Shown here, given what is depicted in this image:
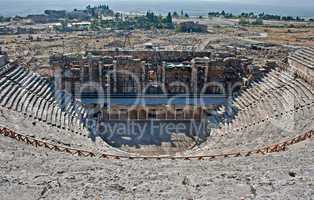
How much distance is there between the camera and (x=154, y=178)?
11789mm

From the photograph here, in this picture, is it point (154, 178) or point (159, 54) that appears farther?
point (159, 54)

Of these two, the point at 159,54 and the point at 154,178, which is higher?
the point at 159,54

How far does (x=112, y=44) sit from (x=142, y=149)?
45285 mm

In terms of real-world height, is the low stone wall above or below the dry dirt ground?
above

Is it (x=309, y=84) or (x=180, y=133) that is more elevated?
(x=309, y=84)

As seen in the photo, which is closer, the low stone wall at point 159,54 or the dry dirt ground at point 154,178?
the dry dirt ground at point 154,178

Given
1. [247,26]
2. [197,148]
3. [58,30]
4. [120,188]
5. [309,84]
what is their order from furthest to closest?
[247,26] < [58,30] < [309,84] < [197,148] < [120,188]

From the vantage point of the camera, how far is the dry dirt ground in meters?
10.4

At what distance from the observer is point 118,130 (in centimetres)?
2769

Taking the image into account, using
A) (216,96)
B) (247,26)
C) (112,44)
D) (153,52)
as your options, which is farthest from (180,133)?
(247,26)

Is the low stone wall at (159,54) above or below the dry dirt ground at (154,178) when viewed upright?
above

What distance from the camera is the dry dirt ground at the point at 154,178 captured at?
10.4m

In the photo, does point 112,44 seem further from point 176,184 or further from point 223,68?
point 176,184

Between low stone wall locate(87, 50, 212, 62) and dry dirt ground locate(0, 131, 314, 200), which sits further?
low stone wall locate(87, 50, 212, 62)
